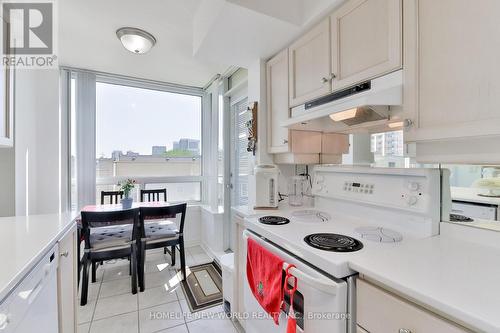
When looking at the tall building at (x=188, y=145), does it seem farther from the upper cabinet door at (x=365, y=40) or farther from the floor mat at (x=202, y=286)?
the upper cabinet door at (x=365, y=40)

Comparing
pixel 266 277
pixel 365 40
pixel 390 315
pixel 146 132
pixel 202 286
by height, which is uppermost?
pixel 365 40

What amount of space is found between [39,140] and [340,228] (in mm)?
2875

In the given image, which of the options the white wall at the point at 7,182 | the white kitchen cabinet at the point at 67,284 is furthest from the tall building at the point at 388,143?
the white wall at the point at 7,182

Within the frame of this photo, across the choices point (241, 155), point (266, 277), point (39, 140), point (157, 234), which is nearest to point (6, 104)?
point (39, 140)

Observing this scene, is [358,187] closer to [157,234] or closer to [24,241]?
[24,241]

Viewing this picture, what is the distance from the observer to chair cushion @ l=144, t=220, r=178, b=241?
2.44 meters

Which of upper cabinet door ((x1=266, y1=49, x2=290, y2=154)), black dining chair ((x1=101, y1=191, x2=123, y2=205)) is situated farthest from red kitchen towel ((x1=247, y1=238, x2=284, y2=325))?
black dining chair ((x1=101, y1=191, x2=123, y2=205))

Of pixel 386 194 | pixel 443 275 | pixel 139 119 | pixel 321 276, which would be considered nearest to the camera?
pixel 443 275

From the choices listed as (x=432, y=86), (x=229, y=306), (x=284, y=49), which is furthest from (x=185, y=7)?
(x=229, y=306)

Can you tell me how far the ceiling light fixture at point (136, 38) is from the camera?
2.09m

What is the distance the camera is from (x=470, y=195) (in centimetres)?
117

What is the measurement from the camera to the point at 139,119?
3381 mm

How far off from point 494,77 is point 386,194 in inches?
26.9

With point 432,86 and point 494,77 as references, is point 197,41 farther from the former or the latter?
point 494,77
